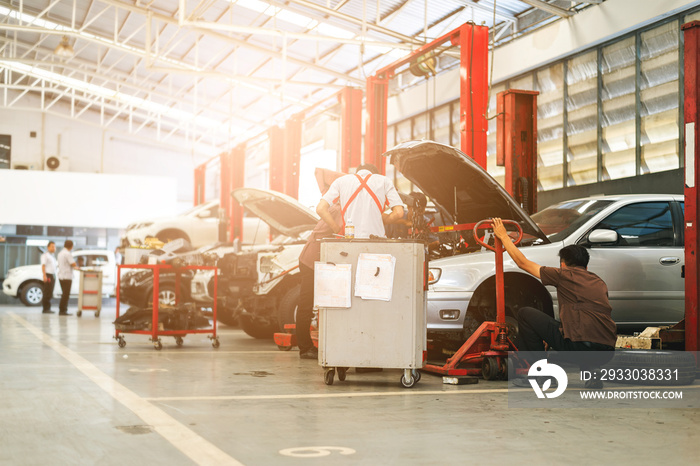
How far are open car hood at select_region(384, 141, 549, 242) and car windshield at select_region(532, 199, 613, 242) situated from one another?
0.44m

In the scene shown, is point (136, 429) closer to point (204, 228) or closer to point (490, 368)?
point (490, 368)

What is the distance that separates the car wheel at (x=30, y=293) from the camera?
19.0 meters

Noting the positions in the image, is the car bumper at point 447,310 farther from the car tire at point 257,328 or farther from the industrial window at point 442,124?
the industrial window at point 442,124

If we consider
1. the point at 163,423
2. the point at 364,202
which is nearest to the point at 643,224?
the point at 364,202

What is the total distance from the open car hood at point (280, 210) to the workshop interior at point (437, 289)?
0.14ft

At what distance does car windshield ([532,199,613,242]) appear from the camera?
6715 millimetres

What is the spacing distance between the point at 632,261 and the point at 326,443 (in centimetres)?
419

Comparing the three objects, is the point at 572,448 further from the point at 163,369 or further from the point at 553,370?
the point at 163,369

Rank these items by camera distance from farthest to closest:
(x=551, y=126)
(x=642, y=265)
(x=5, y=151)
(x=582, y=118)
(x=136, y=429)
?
(x=5, y=151) < (x=551, y=126) < (x=582, y=118) < (x=642, y=265) < (x=136, y=429)

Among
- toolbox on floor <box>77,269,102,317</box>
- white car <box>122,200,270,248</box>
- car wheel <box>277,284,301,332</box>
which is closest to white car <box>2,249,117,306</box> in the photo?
white car <box>122,200,270,248</box>

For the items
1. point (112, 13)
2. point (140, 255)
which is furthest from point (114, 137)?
point (140, 255)

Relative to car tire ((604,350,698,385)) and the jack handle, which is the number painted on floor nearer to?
the jack handle

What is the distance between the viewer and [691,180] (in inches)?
236

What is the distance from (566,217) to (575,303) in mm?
1786
